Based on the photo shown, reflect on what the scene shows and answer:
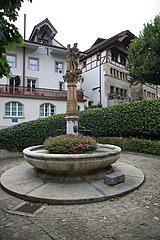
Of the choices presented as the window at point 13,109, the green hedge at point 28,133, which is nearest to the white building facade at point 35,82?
the window at point 13,109

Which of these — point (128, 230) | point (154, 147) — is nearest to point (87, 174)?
point (128, 230)

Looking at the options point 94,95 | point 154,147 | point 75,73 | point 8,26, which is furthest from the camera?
point 94,95

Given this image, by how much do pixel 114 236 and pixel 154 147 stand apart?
7379mm

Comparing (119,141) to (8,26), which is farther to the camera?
(119,141)

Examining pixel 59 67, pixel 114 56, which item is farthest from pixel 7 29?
pixel 114 56

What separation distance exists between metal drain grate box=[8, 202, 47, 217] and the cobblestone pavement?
9 cm

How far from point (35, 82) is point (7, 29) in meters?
21.5

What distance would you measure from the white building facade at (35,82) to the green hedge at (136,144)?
10437 millimetres

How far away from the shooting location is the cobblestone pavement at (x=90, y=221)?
3.00 meters

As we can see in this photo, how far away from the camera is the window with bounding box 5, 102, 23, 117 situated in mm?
18516

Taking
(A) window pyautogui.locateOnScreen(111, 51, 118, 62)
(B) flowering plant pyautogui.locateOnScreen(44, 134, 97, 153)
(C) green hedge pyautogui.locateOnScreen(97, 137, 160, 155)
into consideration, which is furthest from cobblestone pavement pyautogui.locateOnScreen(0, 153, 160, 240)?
(A) window pyautogui.locateOnScreen(111, 51, 118, 62)

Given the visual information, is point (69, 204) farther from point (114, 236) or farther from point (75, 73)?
point (75, 73)

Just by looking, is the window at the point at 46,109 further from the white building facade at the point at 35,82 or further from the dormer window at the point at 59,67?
the dormer window at the point at 59,67

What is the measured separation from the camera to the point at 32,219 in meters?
3.54
